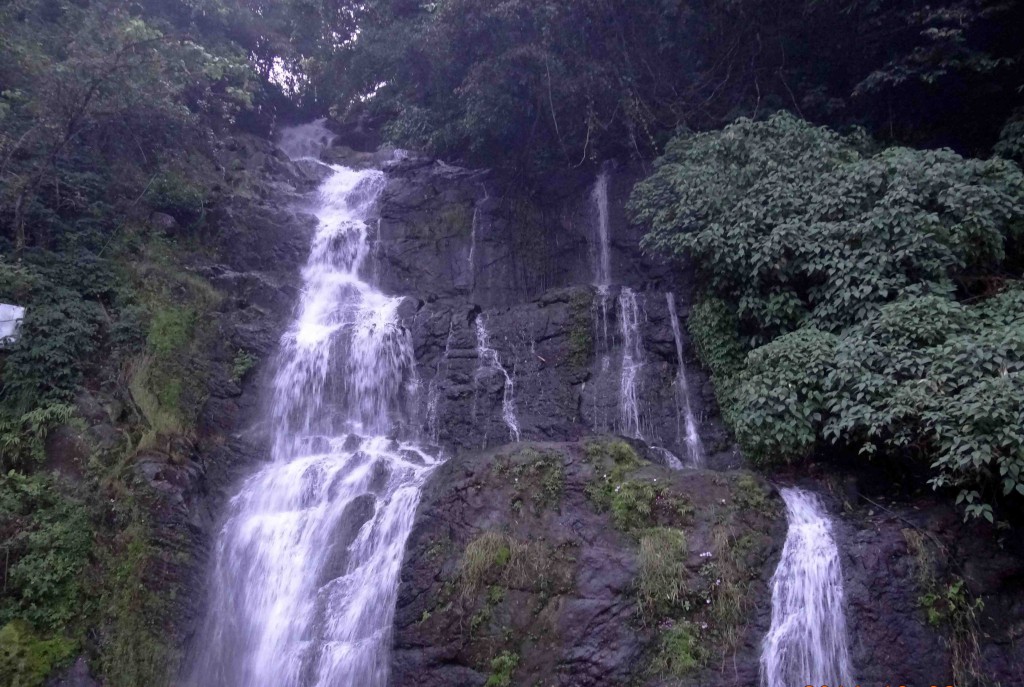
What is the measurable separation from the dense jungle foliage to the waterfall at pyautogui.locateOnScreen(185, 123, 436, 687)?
1075 millimetres

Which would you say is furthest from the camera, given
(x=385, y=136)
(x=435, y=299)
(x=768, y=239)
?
(x=385, y=136)

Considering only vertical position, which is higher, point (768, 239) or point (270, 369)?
point (768, 239)

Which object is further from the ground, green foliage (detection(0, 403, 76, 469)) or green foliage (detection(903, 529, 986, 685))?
green foliage (detection(0, 403, 76, 469))

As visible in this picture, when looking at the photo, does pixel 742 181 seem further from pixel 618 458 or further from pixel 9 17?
pixel 9 17

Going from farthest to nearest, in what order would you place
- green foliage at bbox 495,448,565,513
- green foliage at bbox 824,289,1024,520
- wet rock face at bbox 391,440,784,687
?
green foliage at bbox 495,448,565,513 < wet rock face at bbox 391,440,784,687 < green foliage at bbox 824,289,1024,520

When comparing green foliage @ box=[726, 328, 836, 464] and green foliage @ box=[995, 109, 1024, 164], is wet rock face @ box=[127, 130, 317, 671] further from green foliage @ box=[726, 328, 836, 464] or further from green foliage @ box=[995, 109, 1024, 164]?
green foliage @ box=[995, 109, 1024, 164]

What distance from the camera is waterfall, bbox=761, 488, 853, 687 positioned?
7.27m

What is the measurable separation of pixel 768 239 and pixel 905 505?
4.15 metres

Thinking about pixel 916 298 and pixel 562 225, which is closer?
pixel 916 298

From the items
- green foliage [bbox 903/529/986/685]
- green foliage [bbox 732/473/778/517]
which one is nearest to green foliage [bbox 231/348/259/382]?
green foliage [bbox 732/473/778/517]

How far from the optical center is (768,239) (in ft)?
35.2

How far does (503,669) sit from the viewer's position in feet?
26.0

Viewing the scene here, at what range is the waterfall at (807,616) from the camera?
23.9ft

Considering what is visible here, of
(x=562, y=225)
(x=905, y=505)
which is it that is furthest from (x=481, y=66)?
(x=905, y=505)
